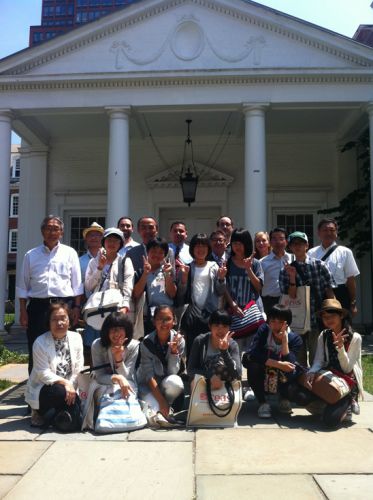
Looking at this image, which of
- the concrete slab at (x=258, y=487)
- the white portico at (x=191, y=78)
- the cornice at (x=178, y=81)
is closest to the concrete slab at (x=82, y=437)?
the concrete slab at (x=258, y=487)

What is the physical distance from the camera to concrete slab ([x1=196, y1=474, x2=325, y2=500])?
307 cm

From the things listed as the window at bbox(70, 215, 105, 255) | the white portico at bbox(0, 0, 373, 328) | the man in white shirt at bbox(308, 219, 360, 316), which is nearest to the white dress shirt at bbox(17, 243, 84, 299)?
the man in white shirt at bbox(308, 219, 360, 316)

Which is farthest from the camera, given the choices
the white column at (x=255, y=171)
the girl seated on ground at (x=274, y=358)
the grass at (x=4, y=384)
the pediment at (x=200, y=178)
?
the pediment at (x=200, y=178)

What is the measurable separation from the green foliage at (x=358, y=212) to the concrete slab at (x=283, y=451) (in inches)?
335

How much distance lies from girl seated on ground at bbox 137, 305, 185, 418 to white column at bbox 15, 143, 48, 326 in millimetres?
9867

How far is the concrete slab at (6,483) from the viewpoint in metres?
3.16

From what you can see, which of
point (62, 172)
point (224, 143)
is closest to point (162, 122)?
point (224, 143)

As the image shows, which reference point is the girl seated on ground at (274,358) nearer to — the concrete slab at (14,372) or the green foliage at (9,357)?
the concrete slab at (14,372)

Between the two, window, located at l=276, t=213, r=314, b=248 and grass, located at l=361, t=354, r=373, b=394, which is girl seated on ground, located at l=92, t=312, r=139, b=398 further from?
window, located at l=276, t=213, r=314, b=248

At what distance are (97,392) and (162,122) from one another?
371 inches

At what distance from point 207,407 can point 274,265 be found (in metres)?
1.97

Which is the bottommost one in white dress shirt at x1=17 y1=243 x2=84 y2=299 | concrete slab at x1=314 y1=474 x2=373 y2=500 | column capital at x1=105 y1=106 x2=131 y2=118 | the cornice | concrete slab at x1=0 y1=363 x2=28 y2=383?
concrete slab at x1=0 y1=363 x2=28 y2=383

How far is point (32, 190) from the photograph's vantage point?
1415 centimetres

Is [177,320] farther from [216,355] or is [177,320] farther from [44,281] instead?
[44,281]
